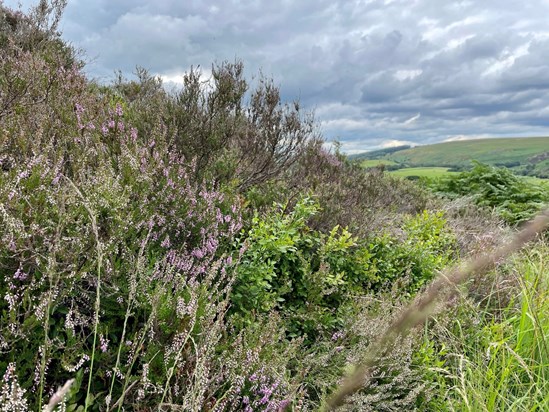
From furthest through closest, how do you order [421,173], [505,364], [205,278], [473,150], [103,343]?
[473,150], [421,173], [505,364], [205,278], [103,343]

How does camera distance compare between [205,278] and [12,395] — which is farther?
[205,278]

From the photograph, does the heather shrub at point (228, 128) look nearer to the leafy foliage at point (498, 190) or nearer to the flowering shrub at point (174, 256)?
the flowering shrub at point (174, 256)

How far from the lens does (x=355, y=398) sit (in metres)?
2.52

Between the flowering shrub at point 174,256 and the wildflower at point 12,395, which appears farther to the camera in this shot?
the flowering shrub at point 174,256

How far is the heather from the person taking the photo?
206cm

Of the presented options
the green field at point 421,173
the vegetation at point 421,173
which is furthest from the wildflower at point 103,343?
the vegetation at point 421,173

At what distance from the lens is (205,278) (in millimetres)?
3008

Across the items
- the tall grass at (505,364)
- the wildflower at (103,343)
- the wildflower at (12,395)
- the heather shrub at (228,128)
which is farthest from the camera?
the heather shrub at (228,128)

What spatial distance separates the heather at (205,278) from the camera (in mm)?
2061

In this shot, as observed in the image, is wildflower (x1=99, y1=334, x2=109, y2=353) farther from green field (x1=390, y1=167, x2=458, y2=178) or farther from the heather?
green field (x1=390, y1=167, x2=458, y2=178)

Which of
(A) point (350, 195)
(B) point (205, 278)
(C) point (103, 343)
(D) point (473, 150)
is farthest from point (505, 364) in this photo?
(D) point (473, 150)

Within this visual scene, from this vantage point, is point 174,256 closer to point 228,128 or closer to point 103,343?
point 103,343

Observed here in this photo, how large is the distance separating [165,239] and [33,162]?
36.0 inches

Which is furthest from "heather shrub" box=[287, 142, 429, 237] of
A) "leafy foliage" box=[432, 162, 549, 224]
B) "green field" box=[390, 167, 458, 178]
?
"green field" box=[390, 167, 458, 178]
